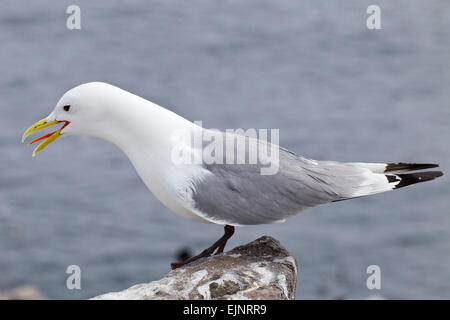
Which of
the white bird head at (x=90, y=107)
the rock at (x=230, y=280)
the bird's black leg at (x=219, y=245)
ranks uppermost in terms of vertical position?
the white bird head at (x=90, y=107)

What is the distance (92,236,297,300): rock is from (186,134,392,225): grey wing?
0.26 meters

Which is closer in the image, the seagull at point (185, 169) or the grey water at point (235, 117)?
the seagull at point (185, 169)

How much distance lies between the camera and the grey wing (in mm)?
4273

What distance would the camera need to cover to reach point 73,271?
10.0 metres

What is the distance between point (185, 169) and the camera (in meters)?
4.29

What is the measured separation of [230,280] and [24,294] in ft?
18.8

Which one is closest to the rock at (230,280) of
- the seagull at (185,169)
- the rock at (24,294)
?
the seagull at (185,169)

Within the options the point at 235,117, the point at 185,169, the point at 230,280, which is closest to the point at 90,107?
the point at 185,169

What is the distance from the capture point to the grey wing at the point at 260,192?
4.27m

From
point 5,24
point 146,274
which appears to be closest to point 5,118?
point 5,24

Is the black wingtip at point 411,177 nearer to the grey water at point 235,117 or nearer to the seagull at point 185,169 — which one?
the seagull at point 185,169

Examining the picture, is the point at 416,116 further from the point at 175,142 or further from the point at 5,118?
the point at 175,142

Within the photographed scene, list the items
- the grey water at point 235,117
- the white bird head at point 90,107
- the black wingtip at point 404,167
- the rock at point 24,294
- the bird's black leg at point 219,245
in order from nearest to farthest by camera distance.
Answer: the white bird head at point 90,107 < the bird's black leg at point 219,245 < the black wingtip at point 404,167 < the rock at point 24,294 < the grey water at point 235,117

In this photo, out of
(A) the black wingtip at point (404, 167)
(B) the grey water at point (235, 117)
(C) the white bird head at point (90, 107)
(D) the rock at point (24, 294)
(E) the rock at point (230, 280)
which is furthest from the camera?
(B) the grey water at point (235, 117)
